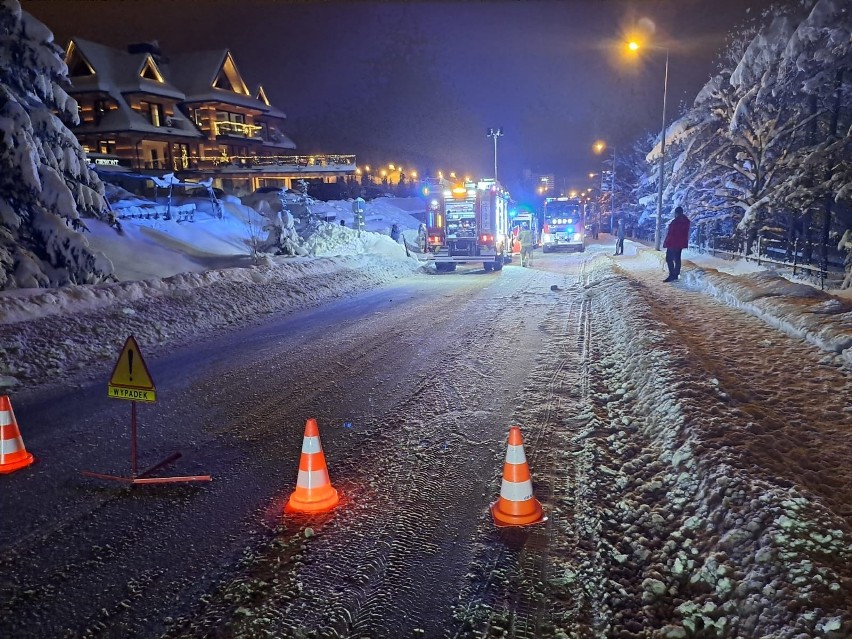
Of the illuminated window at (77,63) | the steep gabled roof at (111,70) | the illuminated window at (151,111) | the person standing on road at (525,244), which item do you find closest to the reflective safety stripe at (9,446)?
the person standing on road at (525,244)

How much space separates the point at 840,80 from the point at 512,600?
1884 centimetres

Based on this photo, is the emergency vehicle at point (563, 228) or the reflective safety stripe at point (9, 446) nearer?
the reflective safety stripe at point (9, 446)

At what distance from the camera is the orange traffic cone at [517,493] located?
4.47m

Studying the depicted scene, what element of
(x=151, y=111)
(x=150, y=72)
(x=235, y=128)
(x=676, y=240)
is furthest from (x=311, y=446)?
(x=235, y=128)

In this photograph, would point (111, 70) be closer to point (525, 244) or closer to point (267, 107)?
point (267, 107)

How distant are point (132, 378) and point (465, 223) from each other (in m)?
19.5

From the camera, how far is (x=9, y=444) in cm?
560

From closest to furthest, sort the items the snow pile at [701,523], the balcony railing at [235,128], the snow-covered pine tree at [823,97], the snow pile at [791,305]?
the snow pile at [701,523] < the snow pile at [791,305] < the snow-covered pine tree at [823,97] < the balcony railing at [235,128]

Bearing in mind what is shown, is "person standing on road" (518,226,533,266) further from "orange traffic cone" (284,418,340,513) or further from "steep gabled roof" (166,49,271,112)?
"steep gabled roof" (166,49,271,112)

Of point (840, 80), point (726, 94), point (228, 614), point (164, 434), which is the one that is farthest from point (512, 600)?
point (726, 94)

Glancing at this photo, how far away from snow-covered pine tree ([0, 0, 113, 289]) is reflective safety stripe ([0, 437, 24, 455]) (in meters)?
8.18

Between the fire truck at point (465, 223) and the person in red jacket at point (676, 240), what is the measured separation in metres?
8.38

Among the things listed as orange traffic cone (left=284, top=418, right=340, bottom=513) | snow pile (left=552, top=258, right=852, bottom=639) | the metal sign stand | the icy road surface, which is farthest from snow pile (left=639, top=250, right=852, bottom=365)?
the metal sign stand

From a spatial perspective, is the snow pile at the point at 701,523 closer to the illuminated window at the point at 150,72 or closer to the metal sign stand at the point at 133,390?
the metal sign stand at the point at 133,390
